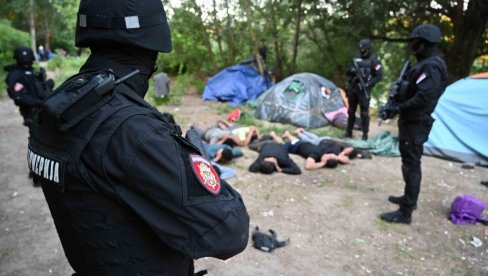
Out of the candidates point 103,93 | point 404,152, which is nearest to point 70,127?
point 103,93

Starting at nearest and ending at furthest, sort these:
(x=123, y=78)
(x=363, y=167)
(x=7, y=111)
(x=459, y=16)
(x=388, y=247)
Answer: (x=123, y=78), (x=388, y=247), (x=363, y=167), (x=459, y=16), (x=7, y=111)

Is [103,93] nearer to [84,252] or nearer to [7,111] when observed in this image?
[84,252]

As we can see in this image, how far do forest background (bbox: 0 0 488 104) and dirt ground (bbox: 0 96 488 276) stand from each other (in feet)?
12.4

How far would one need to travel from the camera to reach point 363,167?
5633 mm

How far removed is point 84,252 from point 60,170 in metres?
0.30

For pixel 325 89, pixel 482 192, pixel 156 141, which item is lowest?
pixel 482 192

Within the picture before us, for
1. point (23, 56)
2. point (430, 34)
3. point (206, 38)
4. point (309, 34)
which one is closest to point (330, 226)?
point (430, 34)

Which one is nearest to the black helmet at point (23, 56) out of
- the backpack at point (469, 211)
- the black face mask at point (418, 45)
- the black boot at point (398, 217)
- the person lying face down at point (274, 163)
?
the person lying face down at point (274, 163)

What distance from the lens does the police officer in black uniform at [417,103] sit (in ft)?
11.8

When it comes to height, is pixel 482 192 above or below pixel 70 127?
below

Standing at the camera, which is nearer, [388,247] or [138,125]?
[138,125]

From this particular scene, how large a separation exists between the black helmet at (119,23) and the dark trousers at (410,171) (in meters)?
3.22

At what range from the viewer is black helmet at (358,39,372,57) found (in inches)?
252

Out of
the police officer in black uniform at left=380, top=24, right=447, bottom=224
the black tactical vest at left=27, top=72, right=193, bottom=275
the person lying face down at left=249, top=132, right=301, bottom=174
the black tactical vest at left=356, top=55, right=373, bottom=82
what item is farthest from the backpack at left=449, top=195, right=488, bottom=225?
the black tactical vest at left=27, top=72, right=193, bottom=275
